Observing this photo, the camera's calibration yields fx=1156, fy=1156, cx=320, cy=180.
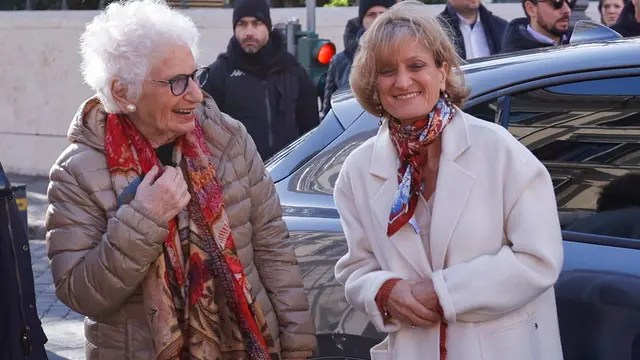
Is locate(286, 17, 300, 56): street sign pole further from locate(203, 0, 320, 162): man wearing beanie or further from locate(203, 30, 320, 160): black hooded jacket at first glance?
locate(203, 30, 320, 160): black hooded jacket

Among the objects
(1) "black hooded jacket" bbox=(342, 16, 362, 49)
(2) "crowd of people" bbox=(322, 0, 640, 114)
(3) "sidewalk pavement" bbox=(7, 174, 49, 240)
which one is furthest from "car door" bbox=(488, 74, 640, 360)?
(3) "sidewalk pavement" bbox=(7, 174, 49, 240)

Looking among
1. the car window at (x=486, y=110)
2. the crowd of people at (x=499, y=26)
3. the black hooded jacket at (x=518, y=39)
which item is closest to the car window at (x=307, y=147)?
the car window at (x=486, y=110)

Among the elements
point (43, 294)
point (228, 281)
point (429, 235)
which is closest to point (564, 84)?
point (429, 235)

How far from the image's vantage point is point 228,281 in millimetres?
3191

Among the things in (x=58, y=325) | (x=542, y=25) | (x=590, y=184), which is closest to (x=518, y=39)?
(x=542, y=25)

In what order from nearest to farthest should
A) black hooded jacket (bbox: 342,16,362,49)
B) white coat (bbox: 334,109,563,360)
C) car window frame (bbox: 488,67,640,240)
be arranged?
white coat (bbox: 334,109,563,360), car window frame (bbox: 488,67,640,240), black hooded jacket (bbox: 342,16,362,49)

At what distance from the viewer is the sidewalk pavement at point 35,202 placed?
1123cm

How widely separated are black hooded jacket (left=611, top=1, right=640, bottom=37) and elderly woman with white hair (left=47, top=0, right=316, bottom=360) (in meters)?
4.18

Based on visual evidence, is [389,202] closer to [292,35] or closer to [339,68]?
[339,68]

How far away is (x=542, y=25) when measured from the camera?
6.88 meters

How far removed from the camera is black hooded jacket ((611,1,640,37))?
6.87 meters

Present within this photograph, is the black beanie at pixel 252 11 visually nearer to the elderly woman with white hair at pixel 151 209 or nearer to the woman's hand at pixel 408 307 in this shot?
the elderly woman with white hair at pixel 151 209

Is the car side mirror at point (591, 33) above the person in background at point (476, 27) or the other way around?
above

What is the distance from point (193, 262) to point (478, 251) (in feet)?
2.58
